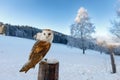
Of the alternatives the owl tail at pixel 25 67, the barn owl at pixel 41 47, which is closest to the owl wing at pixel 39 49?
the barn owl at pixel 41 47

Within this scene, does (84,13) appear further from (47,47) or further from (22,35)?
(47,47)

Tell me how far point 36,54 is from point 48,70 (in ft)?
0.93

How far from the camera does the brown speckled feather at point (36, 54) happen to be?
79.5 inches

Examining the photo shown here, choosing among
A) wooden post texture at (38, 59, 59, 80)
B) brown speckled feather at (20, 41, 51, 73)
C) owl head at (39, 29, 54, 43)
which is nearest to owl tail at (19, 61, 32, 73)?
brown speckled feather at (20, 41, 51, 73)

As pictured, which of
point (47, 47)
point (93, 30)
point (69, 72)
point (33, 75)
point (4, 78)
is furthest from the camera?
point (93, 30)

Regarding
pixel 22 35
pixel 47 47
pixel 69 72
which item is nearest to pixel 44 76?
pixel 47 47

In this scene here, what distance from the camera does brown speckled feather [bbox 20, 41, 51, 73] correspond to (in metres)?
2.02

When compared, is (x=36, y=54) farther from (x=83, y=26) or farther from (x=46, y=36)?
(x=83, y=26)

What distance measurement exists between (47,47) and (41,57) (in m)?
0.25

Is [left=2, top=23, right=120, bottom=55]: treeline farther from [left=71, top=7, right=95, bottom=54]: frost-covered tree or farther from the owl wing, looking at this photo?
the owl wing

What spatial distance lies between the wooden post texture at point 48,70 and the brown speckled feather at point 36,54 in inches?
3.7

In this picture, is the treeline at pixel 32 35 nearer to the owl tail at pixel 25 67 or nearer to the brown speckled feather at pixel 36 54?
the brown speckled feather at pixel 36 54

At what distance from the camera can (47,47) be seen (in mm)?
2422

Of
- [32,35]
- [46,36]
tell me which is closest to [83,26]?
[32,35]
